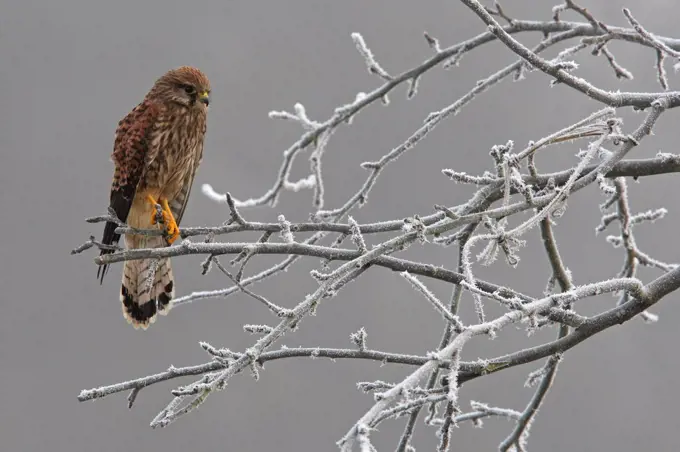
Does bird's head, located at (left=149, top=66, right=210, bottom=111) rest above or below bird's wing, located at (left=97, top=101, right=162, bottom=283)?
above

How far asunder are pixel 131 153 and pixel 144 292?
50 cm

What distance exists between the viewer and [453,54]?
2.74m

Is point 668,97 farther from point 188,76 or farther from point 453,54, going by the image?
point 188,76

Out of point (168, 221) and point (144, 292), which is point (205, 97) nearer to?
point (168, 221)

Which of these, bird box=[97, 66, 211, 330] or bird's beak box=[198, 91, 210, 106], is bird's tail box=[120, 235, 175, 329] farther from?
bird's beak box=[198, 91, 210, 106]

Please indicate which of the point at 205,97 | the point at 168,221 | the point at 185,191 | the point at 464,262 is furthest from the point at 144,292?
the point at 464,262

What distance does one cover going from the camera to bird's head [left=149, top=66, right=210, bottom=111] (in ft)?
9.50

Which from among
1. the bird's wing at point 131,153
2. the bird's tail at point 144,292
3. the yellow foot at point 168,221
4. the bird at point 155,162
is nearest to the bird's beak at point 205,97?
the bird at point 155,162

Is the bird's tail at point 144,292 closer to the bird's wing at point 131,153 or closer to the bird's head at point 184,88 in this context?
the bird's wing at point 131,153

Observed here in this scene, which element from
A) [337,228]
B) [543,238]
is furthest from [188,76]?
[543,238]

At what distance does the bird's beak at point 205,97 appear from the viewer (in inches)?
114

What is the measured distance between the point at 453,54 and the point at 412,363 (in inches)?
54.7

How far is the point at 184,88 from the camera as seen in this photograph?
9.60 ft

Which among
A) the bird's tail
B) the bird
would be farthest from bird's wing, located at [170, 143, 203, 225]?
the bird's tail
